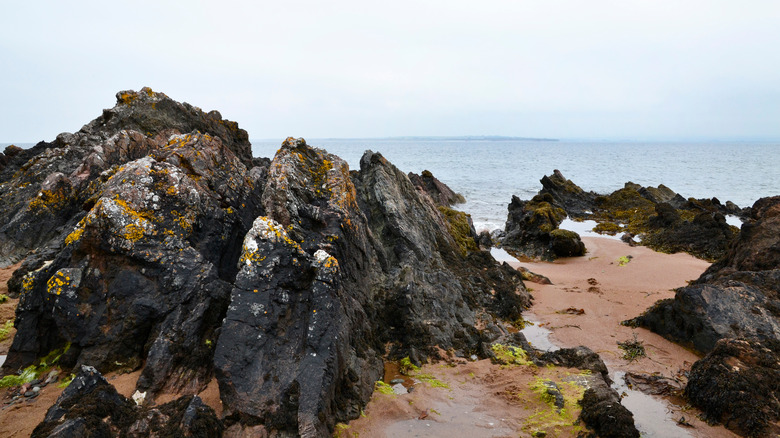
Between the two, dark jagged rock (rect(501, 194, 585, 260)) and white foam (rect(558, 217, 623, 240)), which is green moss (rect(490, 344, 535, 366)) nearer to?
dark jagged rock (rect(501, 194, 585, 260))

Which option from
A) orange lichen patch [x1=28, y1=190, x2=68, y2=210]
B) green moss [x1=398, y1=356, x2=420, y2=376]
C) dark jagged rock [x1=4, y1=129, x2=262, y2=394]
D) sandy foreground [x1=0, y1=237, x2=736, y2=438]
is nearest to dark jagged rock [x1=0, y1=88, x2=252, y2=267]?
orange lichen patch [x1=28, y1=190, x2=68, y2=210]

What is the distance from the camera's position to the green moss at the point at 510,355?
27.3 ft

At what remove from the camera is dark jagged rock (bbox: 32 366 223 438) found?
447 cm

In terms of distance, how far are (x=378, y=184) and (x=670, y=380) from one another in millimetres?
8806

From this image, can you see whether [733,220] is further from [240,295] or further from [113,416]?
[113,416]

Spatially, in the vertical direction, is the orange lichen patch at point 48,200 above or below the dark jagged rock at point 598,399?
above

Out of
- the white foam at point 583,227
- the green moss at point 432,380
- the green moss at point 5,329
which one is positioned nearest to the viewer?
the green moss at point 432,380

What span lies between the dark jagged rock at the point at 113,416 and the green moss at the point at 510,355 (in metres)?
5.58

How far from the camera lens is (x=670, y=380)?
7.70 meters

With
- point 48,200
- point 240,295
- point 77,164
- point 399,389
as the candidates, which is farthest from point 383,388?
point 77,164

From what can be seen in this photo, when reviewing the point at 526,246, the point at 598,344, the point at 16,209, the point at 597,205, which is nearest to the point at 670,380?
the point at 598,344

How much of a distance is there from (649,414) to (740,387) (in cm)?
141

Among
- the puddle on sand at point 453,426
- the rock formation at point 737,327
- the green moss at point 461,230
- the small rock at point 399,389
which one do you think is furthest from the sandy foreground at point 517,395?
the green moss at point 461,230

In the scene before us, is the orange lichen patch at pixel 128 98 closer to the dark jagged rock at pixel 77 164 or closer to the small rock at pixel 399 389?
the dark jagged rock at pixel 77 164
